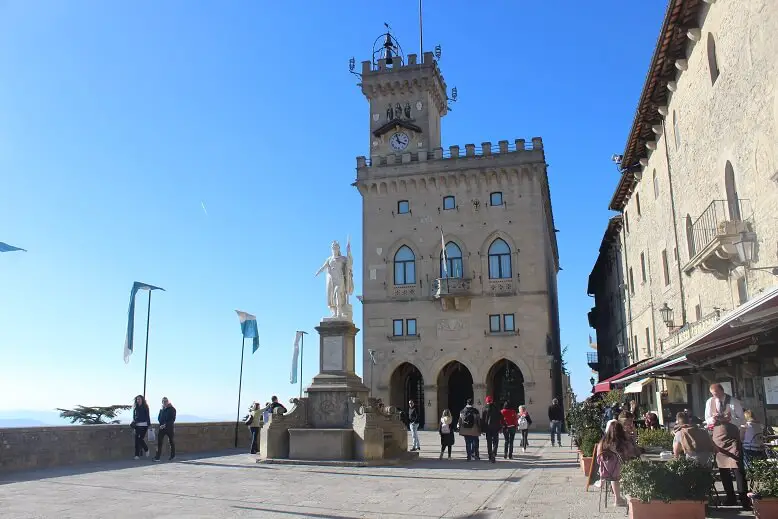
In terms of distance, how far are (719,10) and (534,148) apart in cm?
2369

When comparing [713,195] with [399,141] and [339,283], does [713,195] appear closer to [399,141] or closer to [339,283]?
[339,283]

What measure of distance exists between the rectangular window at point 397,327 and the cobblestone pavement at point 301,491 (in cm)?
2200

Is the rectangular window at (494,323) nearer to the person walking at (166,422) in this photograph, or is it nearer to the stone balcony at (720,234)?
the stone balcony at (720,234)

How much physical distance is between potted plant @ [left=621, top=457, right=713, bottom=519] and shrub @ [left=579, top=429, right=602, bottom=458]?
5.26m

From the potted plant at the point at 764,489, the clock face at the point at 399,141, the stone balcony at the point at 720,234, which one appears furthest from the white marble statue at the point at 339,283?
the clock face at the point at 399,141

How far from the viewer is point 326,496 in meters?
11.3

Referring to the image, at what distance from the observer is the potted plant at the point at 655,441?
14.2m

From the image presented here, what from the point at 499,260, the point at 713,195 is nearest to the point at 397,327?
the point at 499,260

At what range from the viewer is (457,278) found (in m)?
38.6

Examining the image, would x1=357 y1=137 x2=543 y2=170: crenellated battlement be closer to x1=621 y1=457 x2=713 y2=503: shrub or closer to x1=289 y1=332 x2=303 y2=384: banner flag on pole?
x1=289 y1=332 x2=303 y2=384: banner flag on pole

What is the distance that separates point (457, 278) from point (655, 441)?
23.8 m

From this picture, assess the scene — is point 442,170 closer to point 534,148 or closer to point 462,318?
Answer: point 534,148

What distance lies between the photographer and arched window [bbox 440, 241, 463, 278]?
39125mm

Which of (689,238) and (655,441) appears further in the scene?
(689,238)
